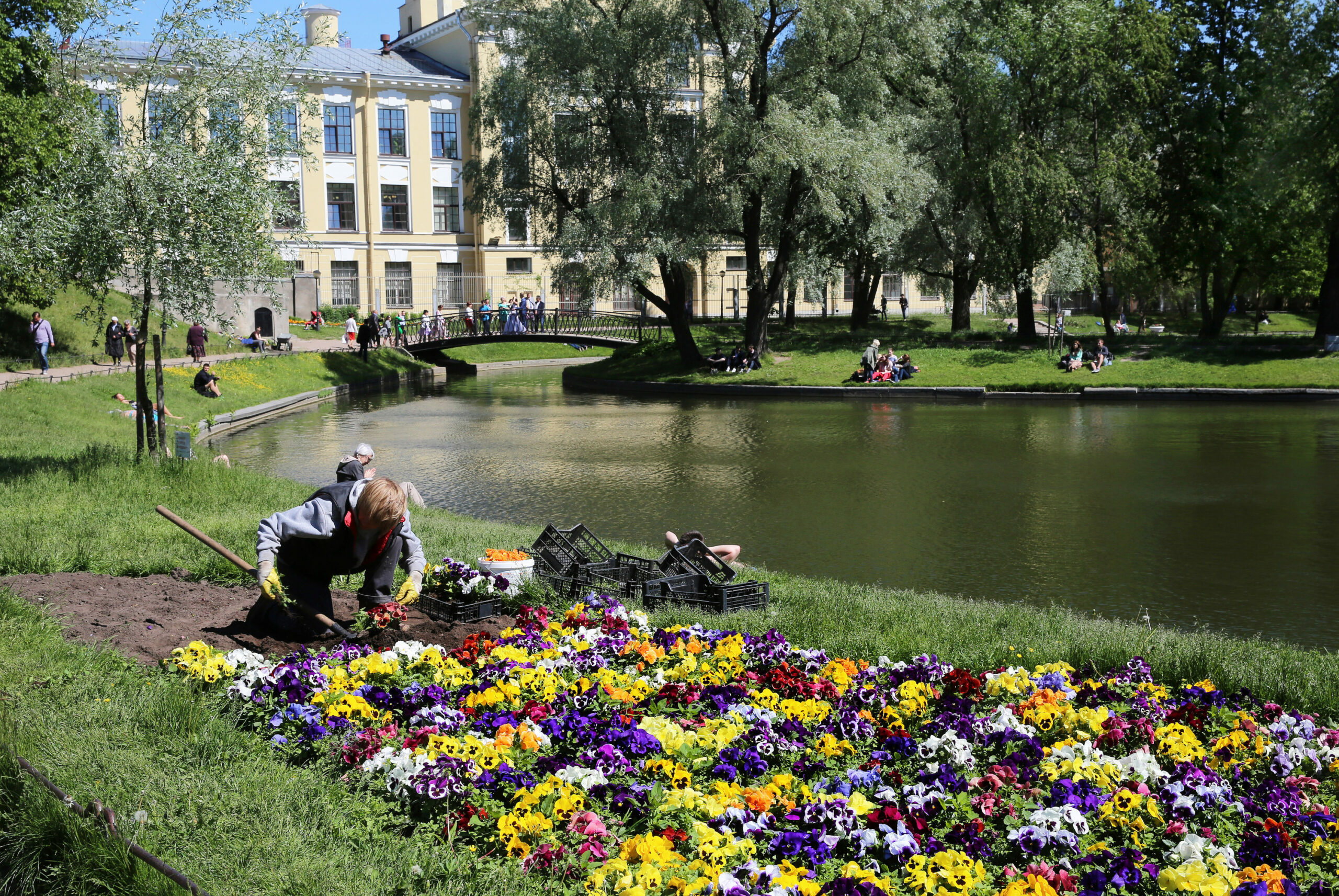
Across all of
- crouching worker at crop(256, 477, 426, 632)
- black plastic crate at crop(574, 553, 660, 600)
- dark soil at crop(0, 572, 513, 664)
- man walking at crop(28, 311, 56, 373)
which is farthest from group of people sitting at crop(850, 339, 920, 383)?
crouching worker at crop(256, 477, 426, 632)

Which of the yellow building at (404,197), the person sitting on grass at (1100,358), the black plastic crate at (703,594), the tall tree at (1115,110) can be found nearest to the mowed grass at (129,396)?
the black plastic crate at (703,594)

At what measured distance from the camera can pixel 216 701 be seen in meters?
6.00

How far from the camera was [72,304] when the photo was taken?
37938 millimetres

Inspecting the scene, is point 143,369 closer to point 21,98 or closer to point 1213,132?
point 21,98

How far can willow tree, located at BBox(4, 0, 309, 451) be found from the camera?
44.9 ft

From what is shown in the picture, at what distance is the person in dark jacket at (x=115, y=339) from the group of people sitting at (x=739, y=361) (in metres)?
18.1

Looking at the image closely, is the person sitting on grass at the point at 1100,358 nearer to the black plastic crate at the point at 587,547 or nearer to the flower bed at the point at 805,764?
the black plastic crate at the point at 587,547

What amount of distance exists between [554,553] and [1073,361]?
94.6ft

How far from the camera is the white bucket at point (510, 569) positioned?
350 inches

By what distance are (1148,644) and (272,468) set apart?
52.1 feet

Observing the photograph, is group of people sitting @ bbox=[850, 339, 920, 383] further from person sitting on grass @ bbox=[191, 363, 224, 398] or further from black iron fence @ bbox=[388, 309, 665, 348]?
person sitting on grass @ bbox=[191, 363, 224, 398]

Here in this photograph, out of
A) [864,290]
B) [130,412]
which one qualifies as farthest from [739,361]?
[130,412]

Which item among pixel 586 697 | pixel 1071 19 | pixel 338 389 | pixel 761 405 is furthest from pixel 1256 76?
pixel 586 697

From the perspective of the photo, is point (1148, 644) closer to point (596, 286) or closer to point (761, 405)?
point (761, 405)
